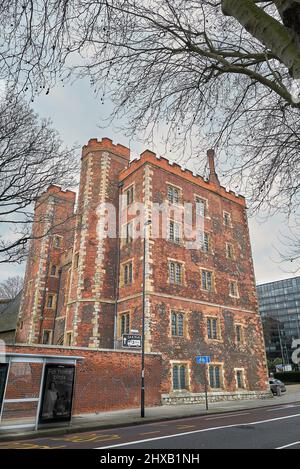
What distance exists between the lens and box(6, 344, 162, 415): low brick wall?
53.1ft

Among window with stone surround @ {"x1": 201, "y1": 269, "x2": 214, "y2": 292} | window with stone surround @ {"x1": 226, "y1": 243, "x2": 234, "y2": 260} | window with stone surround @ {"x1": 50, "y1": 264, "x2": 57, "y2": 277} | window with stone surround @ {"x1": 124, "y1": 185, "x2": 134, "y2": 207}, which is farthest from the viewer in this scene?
window with stone surround @ {"x1": 50, "y1": 264, "x2": 57, "y2": 277}

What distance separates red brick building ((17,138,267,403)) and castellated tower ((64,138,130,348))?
8 cm

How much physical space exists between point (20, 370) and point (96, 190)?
1605 centimetres

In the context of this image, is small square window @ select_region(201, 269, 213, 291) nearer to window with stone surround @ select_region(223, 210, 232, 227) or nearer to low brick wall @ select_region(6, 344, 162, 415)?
window with stone surround @ select_region(223, 210, 232, 227)

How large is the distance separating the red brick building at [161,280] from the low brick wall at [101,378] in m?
1.29

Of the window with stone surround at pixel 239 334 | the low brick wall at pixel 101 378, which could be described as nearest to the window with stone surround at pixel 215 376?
the window with stone surround at pixel 239 334

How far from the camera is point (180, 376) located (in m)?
22.7

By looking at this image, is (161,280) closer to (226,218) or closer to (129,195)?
(129,195)

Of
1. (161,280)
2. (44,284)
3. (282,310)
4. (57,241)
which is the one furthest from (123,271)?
(282,310)

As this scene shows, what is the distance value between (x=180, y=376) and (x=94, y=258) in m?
10.3

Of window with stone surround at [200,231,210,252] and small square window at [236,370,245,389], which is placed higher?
window with stone surround at [200,231,210,252]

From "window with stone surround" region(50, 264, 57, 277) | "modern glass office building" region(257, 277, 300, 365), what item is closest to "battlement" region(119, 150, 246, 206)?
"window with stone surround" region(50, 264, 57, 277)

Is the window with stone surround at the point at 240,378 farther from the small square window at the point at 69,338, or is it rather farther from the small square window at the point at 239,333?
the small square window at the point at 69,338
